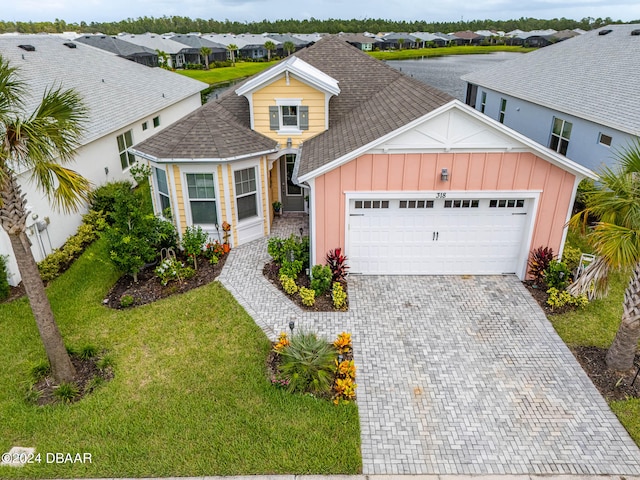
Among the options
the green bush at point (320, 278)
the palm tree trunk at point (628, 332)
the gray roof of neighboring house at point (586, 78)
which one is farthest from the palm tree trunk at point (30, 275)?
the gray roof of neighboring house at point (586, 78)

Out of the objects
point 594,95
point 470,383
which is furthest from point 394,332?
point 594,95

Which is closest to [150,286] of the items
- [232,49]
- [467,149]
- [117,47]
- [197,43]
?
[467,149]

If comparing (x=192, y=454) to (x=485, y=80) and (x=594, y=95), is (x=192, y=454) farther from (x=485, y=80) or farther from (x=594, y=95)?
(x=485, y=80)

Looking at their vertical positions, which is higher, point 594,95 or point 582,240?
point 594,95

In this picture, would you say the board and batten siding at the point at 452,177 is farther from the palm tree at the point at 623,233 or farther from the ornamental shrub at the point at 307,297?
the palm tree at the point at 623,233

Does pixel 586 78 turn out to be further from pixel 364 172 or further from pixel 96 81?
pixel 96 81

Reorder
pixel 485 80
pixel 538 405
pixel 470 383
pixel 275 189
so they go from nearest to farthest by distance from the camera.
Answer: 1. pixel 538 405
2. pixel 470 383
3. pixel 275 189
4. pixel 485 80

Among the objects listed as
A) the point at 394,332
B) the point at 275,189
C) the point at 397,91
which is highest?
the point at 397,91
